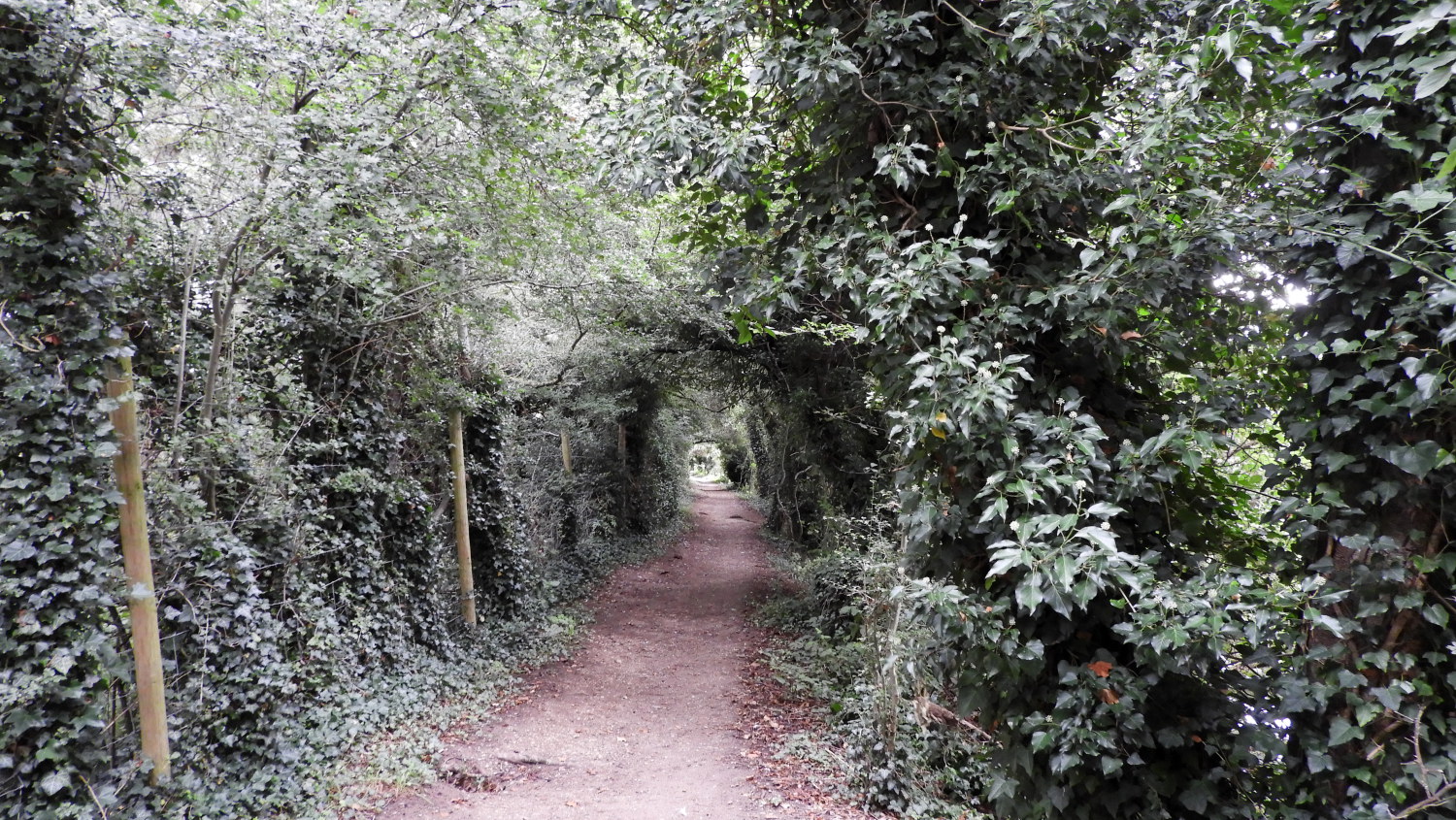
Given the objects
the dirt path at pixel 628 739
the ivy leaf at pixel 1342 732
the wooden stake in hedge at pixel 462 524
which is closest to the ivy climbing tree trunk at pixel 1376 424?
the ivy leaf at pixel 1342 732

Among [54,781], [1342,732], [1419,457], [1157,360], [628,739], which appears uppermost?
[1157,360]

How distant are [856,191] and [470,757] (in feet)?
18.4

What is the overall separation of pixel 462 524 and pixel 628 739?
348cm

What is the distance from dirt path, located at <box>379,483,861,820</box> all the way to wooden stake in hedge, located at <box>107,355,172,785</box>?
1.57 meters

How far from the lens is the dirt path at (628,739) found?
5.19 meters

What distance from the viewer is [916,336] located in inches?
111

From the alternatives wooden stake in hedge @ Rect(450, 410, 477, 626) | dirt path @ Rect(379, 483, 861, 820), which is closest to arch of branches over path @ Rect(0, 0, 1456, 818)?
dirt path @ Rect(379, 483, 861, 820)

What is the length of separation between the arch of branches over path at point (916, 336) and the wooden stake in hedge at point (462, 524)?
1885 millimetres

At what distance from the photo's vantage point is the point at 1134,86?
2.60 meters

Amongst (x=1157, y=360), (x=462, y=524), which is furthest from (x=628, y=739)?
(x=1157, y=360)

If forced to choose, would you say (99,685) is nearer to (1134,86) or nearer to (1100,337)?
(1100,337)

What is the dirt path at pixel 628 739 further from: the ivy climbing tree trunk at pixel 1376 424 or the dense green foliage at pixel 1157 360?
the ivy climbing tree trunk at pixel 1376 424

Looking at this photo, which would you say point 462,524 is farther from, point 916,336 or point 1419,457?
point 1419,457

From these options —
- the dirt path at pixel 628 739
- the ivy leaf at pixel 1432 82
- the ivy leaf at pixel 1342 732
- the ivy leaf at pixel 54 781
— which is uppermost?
→ the ivy leaf at pixel 1432 82
